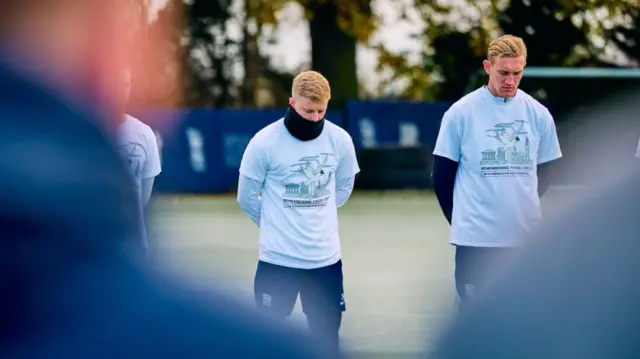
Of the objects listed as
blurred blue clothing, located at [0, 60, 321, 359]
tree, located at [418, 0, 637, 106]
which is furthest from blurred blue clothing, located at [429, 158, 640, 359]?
tree, located at [418, 0, 637, 106]

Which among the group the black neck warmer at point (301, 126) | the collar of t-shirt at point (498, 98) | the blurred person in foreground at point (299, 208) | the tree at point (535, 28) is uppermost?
the tree at point (535, 28)

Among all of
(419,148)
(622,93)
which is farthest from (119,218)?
(622,93)

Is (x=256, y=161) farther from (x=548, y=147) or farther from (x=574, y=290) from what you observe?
(x=574, y=290)

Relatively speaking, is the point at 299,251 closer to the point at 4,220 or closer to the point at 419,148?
the point at 4,220

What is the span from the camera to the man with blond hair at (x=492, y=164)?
4398mm

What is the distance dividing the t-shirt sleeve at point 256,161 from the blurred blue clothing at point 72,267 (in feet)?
8.82

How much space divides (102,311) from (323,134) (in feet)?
9.49

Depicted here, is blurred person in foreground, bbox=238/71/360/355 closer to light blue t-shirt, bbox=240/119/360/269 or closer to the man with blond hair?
light blue t-shirt, bbox=240/119/360/269

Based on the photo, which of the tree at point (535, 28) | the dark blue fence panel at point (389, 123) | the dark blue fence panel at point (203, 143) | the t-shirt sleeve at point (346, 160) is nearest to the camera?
the t-shirt sleeve at point (346, 160)

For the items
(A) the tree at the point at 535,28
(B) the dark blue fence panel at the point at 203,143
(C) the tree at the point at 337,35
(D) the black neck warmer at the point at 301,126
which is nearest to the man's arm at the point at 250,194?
(D) the black neck warmer at the point at 301,126

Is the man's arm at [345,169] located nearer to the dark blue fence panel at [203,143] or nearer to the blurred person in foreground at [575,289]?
the blurred person in foreground at [575,289]

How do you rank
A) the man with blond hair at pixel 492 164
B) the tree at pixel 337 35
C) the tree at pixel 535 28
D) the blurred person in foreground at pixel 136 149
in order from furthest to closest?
the tree at pixel 535 28 → the tree at pixel 337 35 → the man with blond hair at pixel 492 164 → the blurred person in foreground at pixel 136 149

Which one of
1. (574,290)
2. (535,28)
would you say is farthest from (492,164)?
(535,28)

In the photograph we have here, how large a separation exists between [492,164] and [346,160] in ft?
2.26
